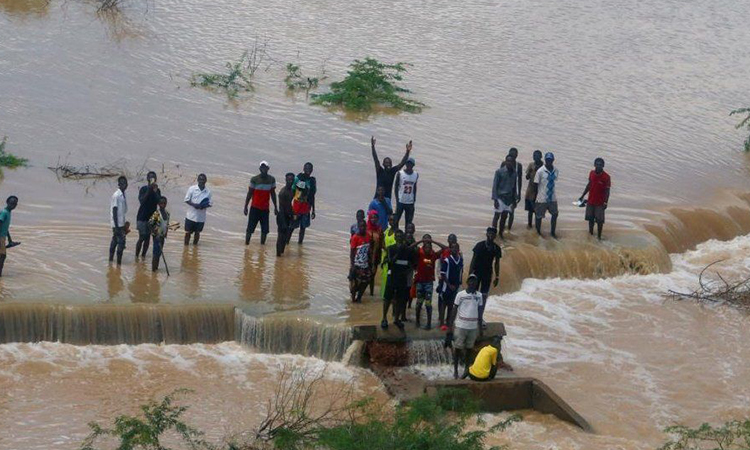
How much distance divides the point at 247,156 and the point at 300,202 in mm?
5439

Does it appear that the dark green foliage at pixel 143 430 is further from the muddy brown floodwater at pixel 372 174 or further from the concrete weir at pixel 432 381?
the concrete weir at pixel 432 381

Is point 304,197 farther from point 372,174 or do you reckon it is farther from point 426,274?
point 372,174

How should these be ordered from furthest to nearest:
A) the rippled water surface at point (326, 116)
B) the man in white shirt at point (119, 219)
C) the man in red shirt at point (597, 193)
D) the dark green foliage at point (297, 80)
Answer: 1. the dark green foliage at point (297, 80)
2. the man in red shirt at point (597, 193)
3. the rippled water surface at point (326, 116)
4. the man in white shirt at point (119, 219)

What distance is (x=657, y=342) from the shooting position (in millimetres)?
17828

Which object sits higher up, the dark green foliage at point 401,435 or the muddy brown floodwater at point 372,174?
the muddy brown floodwater at point 372,174

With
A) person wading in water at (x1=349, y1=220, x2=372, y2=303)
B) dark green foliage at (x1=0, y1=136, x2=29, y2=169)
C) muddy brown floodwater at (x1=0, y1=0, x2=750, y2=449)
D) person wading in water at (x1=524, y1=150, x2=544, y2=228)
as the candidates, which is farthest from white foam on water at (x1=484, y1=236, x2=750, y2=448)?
dark green foliage at (x1=0, y1=136, x2=29, y2=169)

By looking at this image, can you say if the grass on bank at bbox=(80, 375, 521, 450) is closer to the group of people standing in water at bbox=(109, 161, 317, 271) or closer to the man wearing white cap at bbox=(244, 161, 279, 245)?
the group of people standing in water at bbox=(109, 161, 317, 271)

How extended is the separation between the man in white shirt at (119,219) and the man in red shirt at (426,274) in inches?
152

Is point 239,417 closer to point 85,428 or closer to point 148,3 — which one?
point 85,428

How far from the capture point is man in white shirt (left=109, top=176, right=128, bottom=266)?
16.5 metres

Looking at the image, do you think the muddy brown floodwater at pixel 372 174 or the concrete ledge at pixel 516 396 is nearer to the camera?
the concrete ledge at pixel 516 396

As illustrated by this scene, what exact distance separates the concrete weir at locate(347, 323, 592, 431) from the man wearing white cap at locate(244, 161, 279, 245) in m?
3.07

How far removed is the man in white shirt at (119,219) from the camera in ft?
54.2

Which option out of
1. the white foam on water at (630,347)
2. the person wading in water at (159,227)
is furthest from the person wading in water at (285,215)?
the white foam on water at (630,347)
